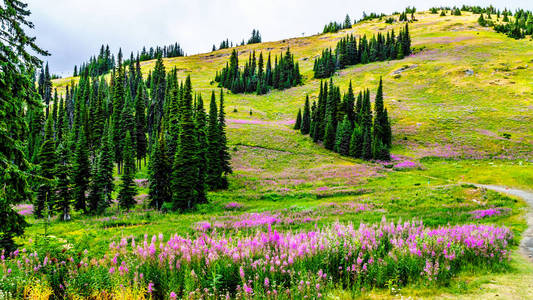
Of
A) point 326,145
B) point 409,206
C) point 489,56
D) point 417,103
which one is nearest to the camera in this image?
point 409,206

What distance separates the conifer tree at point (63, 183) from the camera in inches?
1102

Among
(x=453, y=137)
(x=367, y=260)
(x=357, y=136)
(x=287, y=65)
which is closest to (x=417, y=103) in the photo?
(x=453, y=137)

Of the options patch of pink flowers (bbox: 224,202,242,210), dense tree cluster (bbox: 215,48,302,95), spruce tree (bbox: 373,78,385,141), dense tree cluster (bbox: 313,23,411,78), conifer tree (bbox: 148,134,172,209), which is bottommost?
patch of pink flowers (bbox: 224,202,242,210)

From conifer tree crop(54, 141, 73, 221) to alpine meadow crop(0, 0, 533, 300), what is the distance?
0.50ft

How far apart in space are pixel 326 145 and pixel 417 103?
50039 millimetres

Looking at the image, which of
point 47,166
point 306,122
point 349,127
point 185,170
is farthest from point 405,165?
point 47,166

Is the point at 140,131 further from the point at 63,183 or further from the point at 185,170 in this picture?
the point at 185,170

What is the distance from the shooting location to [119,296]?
4.75 metres

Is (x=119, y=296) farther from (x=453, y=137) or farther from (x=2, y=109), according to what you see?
(x=453, y=137)

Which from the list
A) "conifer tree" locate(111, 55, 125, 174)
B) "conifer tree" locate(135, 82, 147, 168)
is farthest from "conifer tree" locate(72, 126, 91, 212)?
"conifer tree" locate(135, 82, 147, 168)

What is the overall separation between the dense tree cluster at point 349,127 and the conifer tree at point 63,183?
174 feet

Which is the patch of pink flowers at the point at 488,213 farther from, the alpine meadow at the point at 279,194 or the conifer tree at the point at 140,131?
the conifer tree at the point at 140,131

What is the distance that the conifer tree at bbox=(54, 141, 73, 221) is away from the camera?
28.0 m

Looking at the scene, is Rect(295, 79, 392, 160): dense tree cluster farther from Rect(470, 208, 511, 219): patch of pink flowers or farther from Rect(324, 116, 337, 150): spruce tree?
Rect(470, 208, 511, 219): patch of pink flowers
